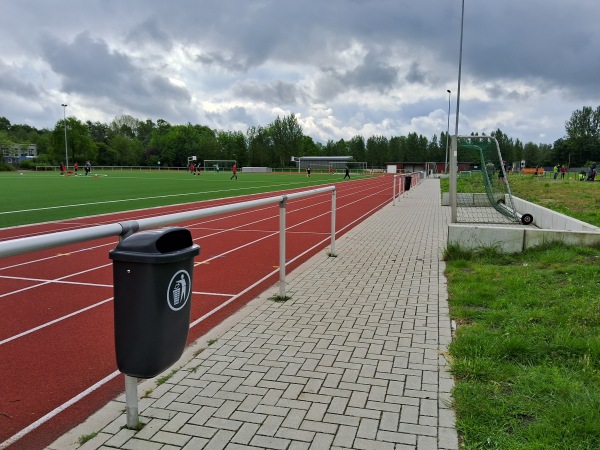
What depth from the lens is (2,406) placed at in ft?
10.9

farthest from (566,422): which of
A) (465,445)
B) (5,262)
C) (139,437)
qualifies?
(5,262)

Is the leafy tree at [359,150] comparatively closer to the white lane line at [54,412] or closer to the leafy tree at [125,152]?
the leafy tree at [125,152]

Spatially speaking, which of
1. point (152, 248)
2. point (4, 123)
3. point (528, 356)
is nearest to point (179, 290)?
point (152, 248)

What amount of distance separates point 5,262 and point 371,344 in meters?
6.39

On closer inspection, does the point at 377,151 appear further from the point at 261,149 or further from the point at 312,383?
the point at 312,383

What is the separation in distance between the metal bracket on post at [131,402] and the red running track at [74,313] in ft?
1.39

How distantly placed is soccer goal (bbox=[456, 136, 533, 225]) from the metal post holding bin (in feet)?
37.7

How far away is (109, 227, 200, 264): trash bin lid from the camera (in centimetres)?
256

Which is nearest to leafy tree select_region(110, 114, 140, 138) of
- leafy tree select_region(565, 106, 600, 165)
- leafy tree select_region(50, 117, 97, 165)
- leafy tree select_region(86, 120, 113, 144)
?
leafy tree select_region(86, 120, 113, 144)

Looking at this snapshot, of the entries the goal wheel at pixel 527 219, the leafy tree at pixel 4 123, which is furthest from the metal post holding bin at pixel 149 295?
the leafy tree at pixel 4 123

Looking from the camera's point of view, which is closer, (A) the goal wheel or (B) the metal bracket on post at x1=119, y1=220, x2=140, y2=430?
(B) the metal bracket on post at x1=119, y1=220, x2=140, y2=430

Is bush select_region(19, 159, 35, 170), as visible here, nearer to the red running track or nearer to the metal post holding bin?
the red running track

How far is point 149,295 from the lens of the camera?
8.58 ft

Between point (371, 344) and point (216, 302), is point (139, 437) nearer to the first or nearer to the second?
point (371, 344)
